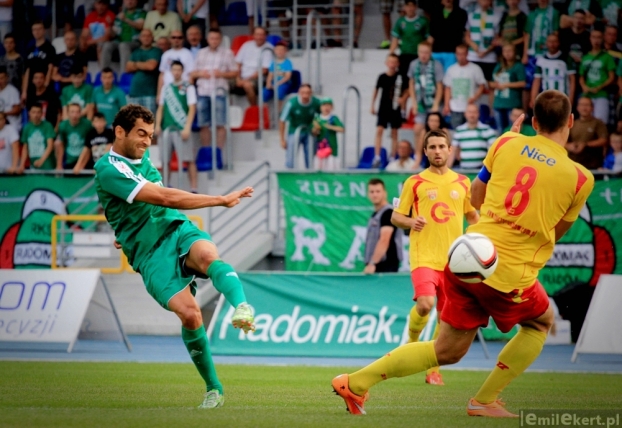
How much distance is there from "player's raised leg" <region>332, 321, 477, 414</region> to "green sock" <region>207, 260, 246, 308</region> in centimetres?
98

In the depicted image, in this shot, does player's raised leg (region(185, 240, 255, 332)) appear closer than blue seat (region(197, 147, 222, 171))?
Yes

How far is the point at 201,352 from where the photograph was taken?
26.8ft

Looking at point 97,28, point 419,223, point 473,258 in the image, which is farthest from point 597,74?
point 473,258

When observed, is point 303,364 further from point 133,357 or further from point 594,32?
point 594,32

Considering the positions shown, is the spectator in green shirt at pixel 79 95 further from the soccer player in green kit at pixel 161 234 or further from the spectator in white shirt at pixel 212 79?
the soccer player in green kit at pixel 161 234

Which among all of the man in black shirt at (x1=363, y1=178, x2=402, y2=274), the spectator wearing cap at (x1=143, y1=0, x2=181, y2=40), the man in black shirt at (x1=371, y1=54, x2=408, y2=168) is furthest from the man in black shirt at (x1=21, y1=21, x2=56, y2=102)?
the man in black shirt at (x1=363, y1=178, x2=402, y2=274)

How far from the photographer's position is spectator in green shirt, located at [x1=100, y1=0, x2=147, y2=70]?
23.1m

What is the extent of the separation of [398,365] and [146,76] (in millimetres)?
15438

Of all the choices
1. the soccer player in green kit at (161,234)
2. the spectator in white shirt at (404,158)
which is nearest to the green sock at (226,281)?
the soccer player in green kit at (161,234)

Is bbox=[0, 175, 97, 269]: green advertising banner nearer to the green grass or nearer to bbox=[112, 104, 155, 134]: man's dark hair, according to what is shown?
the green grass

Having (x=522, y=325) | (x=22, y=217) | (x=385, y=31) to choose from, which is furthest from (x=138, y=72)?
(x=522, y=325)

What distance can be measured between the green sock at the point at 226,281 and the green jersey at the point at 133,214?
0.66 meters

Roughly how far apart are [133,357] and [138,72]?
906 centimetres

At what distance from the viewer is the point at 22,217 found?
19594mm
